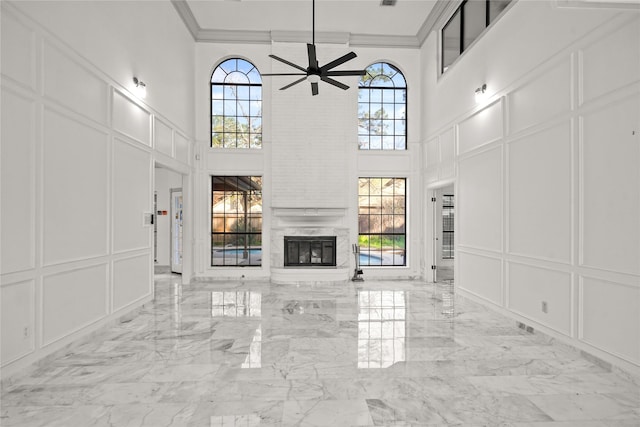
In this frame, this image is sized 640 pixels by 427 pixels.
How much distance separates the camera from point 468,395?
2484 mm

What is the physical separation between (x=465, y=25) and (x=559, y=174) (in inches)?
137

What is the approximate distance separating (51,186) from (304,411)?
2.80 m

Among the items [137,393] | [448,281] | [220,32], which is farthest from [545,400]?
[220,32]

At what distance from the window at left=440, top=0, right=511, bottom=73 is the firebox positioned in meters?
3.99

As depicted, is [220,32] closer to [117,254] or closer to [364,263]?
[117,254]

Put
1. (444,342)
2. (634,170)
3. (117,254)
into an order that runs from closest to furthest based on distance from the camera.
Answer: (634,170)
(444,342)
(117,254)

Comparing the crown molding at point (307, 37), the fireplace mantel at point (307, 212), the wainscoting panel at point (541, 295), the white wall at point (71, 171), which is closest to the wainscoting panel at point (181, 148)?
the white wall at point (71, 171)

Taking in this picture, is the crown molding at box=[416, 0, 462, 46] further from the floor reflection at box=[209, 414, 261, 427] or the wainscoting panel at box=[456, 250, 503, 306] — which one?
the floor reflection at box=[209, 414, 261, 427]

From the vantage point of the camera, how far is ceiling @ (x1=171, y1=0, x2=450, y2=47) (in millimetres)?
6293

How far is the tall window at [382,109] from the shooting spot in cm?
762

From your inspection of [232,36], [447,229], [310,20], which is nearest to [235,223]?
[232,36]

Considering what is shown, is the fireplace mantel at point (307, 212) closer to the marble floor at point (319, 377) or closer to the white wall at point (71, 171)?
the white wall at point (71, 171)

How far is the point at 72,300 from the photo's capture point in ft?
11.0

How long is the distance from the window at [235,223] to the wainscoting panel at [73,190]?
138 inches
